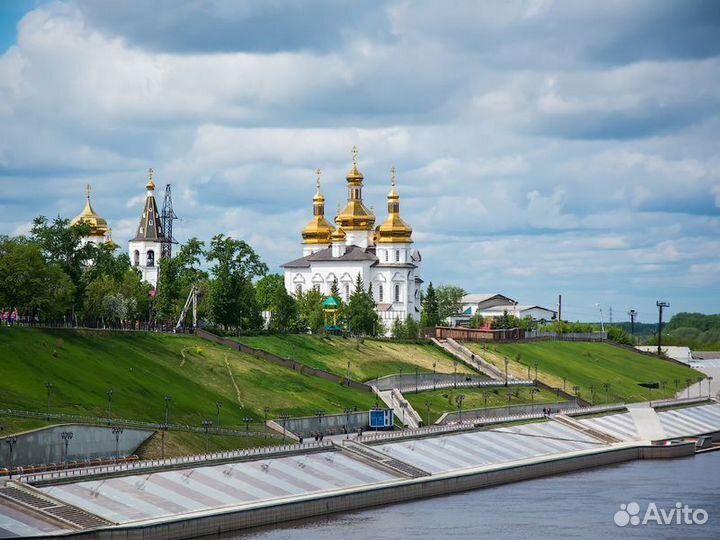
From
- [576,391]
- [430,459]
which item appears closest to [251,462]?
[430,459]

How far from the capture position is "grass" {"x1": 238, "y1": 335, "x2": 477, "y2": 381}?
151 m

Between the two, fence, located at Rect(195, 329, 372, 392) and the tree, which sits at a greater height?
the tree

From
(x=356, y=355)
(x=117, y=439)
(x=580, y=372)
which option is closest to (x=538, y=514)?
(x=117, y=439)

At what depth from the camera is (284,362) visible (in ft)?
468

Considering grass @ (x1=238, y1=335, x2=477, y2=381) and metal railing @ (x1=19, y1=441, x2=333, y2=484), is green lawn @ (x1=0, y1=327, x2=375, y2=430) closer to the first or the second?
metal railing @ (x1=19, y1=441, x2=333, y2=484)

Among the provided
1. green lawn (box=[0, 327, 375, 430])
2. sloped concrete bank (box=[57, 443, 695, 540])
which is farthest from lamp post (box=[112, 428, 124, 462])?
sloped concrete bank (box=[57, 443, 695, 540])

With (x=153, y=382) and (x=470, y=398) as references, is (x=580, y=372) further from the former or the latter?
(x=153, y=382)

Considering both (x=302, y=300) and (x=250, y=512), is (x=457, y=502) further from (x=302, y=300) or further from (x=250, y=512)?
(x=302, y=300)

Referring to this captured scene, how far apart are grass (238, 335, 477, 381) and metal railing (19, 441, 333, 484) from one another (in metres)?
43.5

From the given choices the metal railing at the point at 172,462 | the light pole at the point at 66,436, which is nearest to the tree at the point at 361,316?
the metal railing at the point at 172,462

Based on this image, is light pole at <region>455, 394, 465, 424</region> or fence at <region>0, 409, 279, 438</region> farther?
light pole at <region>455, 394, 465, 424</region>

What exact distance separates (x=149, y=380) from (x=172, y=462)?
26.3 metres

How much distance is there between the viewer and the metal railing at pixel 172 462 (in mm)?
83375

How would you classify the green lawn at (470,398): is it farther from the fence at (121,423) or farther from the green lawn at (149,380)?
the fence at (121,423)
